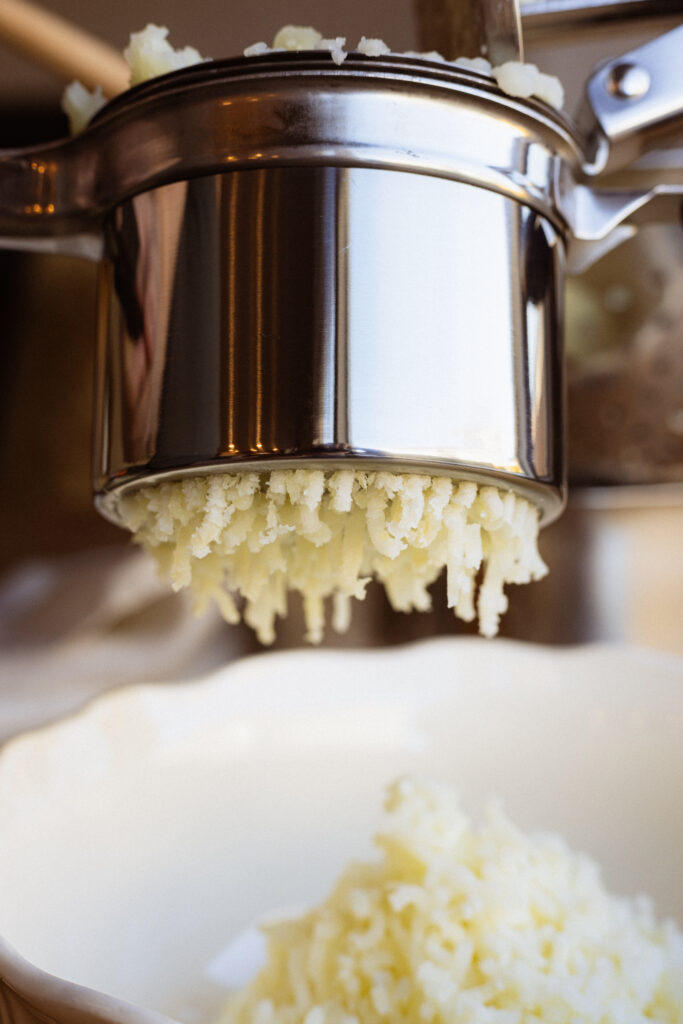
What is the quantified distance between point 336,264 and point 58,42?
337mm

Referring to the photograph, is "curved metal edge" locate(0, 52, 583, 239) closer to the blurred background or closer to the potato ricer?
the potato ricer

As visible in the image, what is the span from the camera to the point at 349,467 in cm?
33

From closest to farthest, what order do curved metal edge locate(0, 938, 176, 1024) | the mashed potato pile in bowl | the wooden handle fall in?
1. curved metal edge locate(0, 938, 176, 1024)
2. the mashed potato pile in bowl
3. the wooden handle

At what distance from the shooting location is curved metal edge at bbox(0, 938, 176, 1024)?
0.92ft

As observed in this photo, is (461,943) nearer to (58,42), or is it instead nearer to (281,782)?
(281,782)

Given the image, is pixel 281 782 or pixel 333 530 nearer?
pixel 333 530

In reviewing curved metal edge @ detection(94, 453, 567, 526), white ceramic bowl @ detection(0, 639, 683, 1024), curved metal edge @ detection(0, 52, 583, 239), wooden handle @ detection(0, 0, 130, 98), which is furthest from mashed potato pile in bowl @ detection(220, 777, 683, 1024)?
wooden handle @ detection(0, 0, 130, 98)

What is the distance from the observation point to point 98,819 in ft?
1.64

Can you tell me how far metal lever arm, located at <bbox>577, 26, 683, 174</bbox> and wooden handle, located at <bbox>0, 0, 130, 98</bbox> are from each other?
29 centimetres

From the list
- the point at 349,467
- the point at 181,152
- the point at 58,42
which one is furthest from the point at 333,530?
the point at 58,42

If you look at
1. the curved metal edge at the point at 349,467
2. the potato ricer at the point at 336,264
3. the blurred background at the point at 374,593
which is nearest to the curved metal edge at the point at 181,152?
the potato ricer at the point at 336,264

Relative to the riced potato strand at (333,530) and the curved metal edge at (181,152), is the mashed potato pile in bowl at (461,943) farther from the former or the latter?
the curved metal edge at (181,152)

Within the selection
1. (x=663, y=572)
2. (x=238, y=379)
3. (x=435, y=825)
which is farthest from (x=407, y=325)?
(x=663, y=572)

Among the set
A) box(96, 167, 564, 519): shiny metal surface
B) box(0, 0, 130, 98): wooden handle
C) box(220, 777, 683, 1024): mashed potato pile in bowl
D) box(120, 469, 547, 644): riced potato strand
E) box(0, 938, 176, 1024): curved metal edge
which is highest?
box(0, 0, 130, 98): wooden handle
